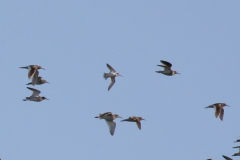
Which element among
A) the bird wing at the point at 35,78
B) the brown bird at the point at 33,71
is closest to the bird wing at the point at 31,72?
Result: the brown bird at the point at 33,71

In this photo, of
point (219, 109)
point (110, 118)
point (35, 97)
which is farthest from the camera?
point (35, 97)

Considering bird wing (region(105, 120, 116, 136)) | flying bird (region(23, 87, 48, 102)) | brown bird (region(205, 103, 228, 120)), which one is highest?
brown bird (region(205, 103, 228, 120))

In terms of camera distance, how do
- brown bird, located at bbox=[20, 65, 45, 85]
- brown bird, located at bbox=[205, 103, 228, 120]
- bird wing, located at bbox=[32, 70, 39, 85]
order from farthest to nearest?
bird wing, located at bbox=[32, 70, 39, 85]
brown bird, located at bbox=[20, 65, 45, 85]
brown bird, located at bbox=[205, 103, 228, 120]

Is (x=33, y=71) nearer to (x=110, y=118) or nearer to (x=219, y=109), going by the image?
(x=110, y=118)

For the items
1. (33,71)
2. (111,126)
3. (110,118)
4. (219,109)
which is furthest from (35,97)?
(219,109)

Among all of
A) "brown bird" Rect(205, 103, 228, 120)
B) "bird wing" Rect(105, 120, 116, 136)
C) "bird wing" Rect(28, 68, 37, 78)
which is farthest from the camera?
"bird wing" Rect(105, 120, 116, 136)

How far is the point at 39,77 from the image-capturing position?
146 ft

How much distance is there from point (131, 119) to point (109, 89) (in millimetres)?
5605

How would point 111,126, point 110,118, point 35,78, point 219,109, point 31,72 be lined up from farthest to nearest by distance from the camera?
1. point 111,126
2. point 110,118
3. point 35,78
4. point 31,72
5. point 219,109

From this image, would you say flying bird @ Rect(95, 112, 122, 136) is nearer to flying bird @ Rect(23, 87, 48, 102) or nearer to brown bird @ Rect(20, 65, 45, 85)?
brown bird @ Rect(20, 65, 45, 85)

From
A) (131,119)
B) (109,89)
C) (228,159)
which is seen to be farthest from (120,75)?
(228,159)

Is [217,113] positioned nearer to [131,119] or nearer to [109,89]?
[131,119]

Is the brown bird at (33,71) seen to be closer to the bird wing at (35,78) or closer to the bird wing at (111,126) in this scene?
the bird wing at (35,78)

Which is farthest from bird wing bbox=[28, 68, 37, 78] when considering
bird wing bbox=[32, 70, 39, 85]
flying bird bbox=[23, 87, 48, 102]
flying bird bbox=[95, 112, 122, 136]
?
flying bird bbox=[95, 112, 122, 136]
